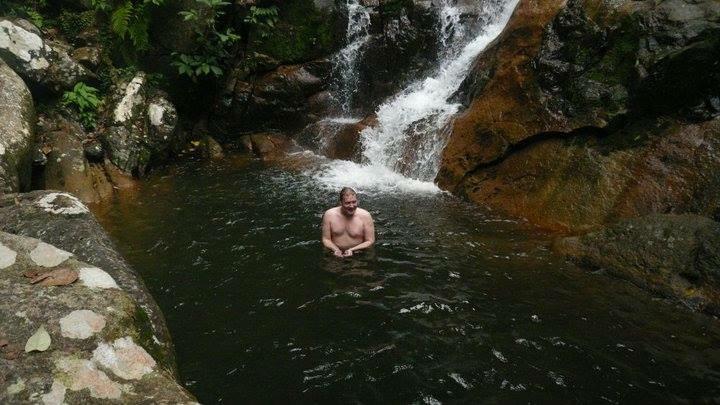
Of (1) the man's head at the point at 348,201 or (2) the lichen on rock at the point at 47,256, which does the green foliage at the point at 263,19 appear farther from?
(2) the lichen on rock at the point at 47,256

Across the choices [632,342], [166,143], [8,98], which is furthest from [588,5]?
[8,98]

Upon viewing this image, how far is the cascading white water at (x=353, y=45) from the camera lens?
12477 mm

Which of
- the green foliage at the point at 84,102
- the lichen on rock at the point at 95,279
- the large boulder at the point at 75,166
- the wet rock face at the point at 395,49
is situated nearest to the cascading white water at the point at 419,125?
the wet rock face at the point at 395,49

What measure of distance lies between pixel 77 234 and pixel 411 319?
306 centimetres

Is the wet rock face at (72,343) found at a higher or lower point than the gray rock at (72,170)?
higher

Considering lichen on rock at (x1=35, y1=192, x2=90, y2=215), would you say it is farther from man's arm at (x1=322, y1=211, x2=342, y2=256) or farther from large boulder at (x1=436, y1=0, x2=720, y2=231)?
large boulder at (x1=436, y1=0, x2=720, y2=231)

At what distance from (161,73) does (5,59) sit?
11.2ft

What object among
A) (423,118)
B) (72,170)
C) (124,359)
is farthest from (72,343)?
(423,118)

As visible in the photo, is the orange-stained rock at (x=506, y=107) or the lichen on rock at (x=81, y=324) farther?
the orange-stained rock at (x=506, y=107)

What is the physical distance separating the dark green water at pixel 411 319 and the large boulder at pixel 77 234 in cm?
83

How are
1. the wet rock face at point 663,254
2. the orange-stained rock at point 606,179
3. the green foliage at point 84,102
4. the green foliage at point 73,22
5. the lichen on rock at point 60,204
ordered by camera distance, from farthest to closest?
1. the green foliage at point 73,22
2. the green foliage at point 84,102
3. the orange-stained rock at point 606,179
4. the wet rock face at point 663,254
5. the lichen on rock at point 60,204

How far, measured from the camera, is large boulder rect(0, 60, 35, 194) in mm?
7219

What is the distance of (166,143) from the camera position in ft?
36.1

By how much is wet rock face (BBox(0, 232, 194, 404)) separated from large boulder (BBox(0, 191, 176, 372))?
37cm
